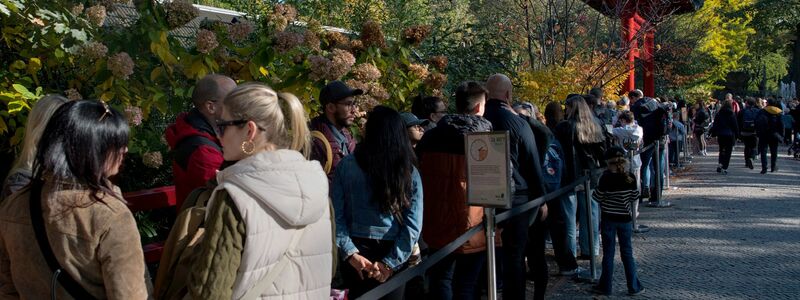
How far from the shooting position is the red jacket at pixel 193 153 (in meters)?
3.90

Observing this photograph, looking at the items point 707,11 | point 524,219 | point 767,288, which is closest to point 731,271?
point 767,288

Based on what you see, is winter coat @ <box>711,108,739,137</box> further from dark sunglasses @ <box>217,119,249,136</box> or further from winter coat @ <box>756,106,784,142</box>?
dark sunglasses @ <box>217,119,249,136</box>

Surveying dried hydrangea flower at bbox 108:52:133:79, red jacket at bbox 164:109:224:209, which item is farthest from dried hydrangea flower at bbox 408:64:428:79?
red jacket at bbox 164:109:224:209

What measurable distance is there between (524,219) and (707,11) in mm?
28493

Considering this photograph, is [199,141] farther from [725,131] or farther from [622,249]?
[725,131]

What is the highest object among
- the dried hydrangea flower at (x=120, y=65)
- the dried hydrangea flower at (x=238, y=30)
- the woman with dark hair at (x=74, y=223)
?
the dried hydrangea flower at (x=238, y=30)

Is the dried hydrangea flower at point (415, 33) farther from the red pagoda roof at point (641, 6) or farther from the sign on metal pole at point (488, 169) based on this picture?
the red pagoda roof at point (641, 6)

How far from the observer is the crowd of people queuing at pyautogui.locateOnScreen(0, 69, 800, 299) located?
8.32ft

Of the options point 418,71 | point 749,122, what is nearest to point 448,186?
point 418,71

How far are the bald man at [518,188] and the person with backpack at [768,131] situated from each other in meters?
14.2

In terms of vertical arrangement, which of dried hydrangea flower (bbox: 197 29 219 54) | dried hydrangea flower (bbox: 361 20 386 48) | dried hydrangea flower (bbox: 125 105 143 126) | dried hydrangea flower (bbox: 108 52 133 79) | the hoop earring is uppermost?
dried hydrangea flower (bbox: 361 20 386 48)

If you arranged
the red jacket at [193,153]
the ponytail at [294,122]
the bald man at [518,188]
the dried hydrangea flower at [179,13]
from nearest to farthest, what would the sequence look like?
the ponytail at [294,122] < the red jacket at [193,153] < the dried hydrangea flower at [179,13] < the bald man at [518,188]

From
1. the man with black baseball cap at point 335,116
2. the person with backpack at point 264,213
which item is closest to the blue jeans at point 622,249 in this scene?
the man with black baseball cap at point 335,116

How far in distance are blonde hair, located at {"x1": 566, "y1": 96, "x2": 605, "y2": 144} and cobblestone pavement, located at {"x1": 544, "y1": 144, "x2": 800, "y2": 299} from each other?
1.39 meters
